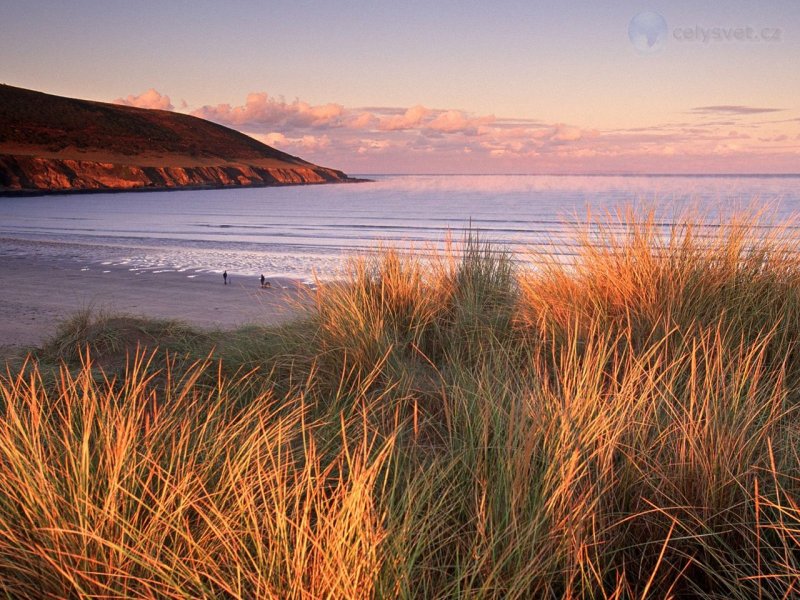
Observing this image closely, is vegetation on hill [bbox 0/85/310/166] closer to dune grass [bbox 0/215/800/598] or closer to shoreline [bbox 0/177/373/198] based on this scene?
shoreline [bbox 0/177/373/198]

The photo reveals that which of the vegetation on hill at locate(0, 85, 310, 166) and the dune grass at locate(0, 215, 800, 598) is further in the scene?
the vegetation on hill at locate(0, 85, 310, 166)

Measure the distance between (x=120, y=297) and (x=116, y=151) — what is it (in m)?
84.1

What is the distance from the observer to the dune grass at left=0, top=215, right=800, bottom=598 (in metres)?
1.66

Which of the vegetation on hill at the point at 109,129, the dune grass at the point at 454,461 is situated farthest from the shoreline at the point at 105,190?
the dune grass at the point at 454,461

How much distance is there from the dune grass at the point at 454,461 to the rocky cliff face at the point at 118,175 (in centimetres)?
7236

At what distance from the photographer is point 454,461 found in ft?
6.96

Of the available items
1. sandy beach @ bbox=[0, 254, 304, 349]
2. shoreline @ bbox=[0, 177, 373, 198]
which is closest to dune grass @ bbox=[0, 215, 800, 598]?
sandy beach @ bbox=[0, 254, 304, 349]

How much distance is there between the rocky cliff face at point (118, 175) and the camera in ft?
218

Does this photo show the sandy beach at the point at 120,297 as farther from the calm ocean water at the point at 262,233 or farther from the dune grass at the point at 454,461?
the dune grass at the point at 454,461

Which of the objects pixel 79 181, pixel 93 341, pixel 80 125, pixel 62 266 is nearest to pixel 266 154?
pixel 80 125

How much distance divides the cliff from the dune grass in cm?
7149

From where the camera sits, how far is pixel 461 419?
9.43ft

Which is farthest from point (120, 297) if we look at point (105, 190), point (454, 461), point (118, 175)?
point (118, 175)

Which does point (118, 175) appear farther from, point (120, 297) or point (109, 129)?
point (120, 297)
